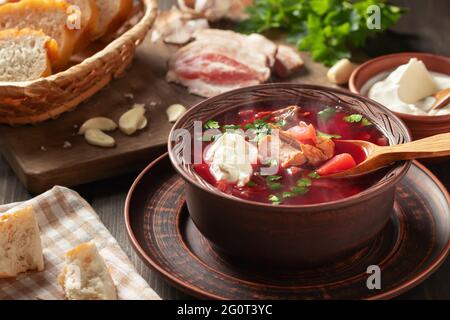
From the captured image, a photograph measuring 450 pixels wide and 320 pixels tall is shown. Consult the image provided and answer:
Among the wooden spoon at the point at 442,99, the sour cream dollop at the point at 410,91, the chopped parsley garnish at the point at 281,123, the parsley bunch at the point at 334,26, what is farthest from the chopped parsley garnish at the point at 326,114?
the parsley bunch at the point at 334,26

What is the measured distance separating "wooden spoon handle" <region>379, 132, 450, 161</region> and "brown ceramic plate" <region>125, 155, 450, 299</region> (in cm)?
31

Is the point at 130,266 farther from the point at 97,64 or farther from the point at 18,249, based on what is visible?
the point at 97,64

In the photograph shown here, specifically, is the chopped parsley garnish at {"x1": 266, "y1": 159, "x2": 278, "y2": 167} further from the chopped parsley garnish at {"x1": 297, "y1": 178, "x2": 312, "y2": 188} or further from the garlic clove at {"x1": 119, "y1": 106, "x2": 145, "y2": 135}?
the garlic clove at {"x1": 119, "y1": 106, "x2": 145, "y2": 135}

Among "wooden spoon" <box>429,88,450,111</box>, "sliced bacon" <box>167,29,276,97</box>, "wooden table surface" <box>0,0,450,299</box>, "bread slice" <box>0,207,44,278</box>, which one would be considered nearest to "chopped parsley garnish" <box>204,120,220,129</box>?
"wooden table surface" <box>0,0,450,299</box>

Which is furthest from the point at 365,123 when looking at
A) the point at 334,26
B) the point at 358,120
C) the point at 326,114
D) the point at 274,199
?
the point at 334,26

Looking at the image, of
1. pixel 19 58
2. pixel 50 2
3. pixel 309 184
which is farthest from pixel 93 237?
pixel 50 2

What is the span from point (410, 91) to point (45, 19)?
160cm

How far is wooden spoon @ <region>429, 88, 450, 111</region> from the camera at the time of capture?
2.86 m

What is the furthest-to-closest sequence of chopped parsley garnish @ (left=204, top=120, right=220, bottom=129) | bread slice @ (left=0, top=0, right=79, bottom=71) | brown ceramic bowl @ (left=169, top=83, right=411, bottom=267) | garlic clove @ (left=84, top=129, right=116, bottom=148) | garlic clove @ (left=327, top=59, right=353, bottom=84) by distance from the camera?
garlic clove @ (left=327, top=59, right=353, bottom=84)
bread slice @ (left=0, top=0, right=79, bottom=71)
garlic clove @ (left=84, top=129, right=116, bottom=148)
chopped parsley garnish @ (left=204, top=120, right=220, bottom=129)
brown ceramic bowl @ (left=169, top=83, right=411, bottom=267)

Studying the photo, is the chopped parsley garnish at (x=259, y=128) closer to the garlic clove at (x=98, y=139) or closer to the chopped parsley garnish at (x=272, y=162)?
the chopped parsley garnish at (x=272, y=162)

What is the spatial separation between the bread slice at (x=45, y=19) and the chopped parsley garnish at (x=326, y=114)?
129 centimetres

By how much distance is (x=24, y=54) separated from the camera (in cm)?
291

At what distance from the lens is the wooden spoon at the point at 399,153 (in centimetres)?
204

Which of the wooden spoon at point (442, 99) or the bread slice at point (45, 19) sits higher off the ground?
the bread slice at point (45, 19)
